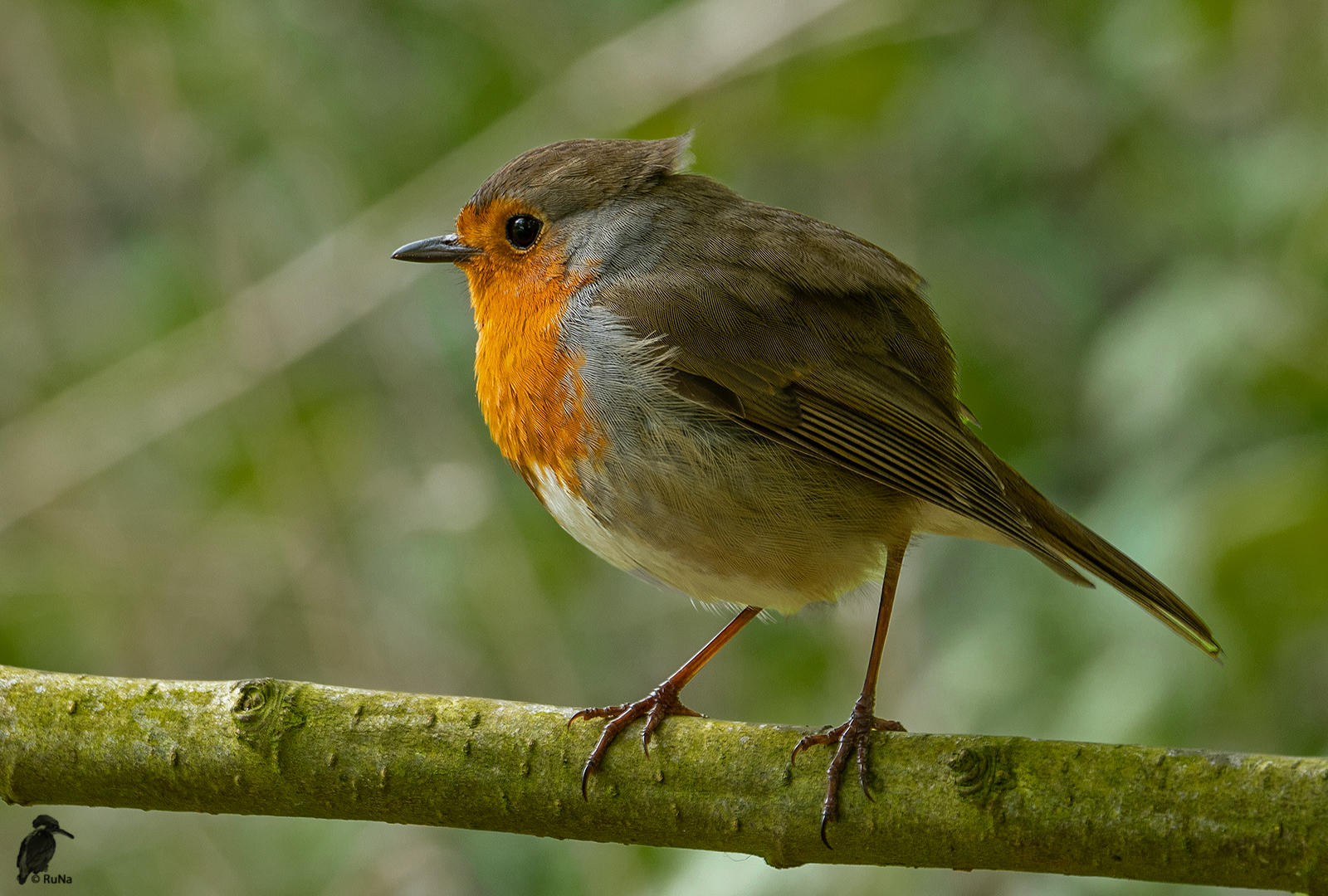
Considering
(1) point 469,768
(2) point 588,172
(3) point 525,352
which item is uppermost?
(2) point 588,172

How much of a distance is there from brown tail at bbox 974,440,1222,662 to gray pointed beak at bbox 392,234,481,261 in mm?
1280

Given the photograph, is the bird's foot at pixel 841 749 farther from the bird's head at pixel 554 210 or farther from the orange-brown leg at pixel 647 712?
the bird's head at pixel 554 210

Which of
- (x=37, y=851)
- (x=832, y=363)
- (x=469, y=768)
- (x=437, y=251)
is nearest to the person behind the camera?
(x=469, y=768)

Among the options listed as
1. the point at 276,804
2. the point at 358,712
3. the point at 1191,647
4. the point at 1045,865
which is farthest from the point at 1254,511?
the point at 276,804

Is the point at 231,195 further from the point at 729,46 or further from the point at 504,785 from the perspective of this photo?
the point at 504,785

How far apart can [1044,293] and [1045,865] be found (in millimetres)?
2740

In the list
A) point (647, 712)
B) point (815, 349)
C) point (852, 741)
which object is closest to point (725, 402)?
point (815, 349)

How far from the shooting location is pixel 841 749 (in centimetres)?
218

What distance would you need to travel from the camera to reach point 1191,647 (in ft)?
9.12

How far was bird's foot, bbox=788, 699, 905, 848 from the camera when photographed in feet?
6.88

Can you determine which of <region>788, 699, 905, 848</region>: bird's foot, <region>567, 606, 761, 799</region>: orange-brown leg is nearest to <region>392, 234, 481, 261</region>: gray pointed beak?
<region>567, 606, 761, 799</region>: orange-brown leg

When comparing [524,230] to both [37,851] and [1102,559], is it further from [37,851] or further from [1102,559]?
[37,851]

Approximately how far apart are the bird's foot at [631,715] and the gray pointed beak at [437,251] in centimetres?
112

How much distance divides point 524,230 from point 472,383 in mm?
2203
